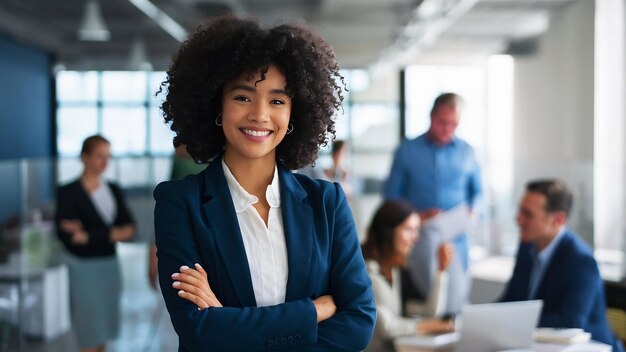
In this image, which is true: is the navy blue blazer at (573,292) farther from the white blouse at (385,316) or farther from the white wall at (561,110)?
the white wall at (561,110)

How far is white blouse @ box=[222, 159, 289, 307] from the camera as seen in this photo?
1.75 m

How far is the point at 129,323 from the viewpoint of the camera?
6.95 meters

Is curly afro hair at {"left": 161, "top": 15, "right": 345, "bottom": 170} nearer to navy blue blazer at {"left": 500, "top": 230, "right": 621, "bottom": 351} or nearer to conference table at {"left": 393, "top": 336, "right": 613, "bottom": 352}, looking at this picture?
conference table at {"left": 393, "top": 336, "right": 613, "bottom": 352}

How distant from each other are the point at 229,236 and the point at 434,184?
4548mm

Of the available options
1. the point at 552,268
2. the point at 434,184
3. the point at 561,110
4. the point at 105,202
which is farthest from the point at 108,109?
the point at 552,268

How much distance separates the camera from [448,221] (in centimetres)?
616

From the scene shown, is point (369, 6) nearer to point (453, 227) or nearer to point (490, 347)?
point (453, 227)

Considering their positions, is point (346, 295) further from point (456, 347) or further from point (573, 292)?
point (573, 292)

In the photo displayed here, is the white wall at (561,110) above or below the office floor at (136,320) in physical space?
above

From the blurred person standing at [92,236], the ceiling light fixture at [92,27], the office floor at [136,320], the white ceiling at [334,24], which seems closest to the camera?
the blurred person standing at [92,236]

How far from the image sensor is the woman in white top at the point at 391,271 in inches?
153

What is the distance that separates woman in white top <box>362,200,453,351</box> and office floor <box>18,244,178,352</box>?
2.30 meters

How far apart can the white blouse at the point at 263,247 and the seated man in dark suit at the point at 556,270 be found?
7.74ft

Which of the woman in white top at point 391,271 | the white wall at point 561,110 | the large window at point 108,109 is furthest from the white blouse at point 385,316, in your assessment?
the large window at point 108,109
